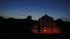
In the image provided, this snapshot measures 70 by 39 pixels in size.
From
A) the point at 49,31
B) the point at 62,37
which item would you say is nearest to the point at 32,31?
the point at 49,31

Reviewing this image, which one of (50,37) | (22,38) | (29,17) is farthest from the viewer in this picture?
(29,17)

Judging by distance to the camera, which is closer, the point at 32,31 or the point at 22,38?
the point at 22,38

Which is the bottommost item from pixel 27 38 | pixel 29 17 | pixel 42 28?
pixel 27 38

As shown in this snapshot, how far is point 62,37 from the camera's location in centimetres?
1472

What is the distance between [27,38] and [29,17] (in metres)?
12.5

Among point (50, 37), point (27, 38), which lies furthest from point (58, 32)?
point (27, 38)

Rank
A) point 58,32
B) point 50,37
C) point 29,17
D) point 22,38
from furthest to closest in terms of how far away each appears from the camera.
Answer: point 29,17
point 58,32
point 50,37
point 22,38

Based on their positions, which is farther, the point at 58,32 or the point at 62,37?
the point at 58,32

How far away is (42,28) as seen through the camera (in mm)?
15938

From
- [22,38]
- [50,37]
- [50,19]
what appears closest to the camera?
[22,38]

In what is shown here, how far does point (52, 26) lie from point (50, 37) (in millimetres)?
2291

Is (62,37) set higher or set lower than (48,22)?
lower

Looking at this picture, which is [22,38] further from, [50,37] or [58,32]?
[58,32]

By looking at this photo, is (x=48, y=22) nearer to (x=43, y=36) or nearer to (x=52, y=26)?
(x=52, y=26)
